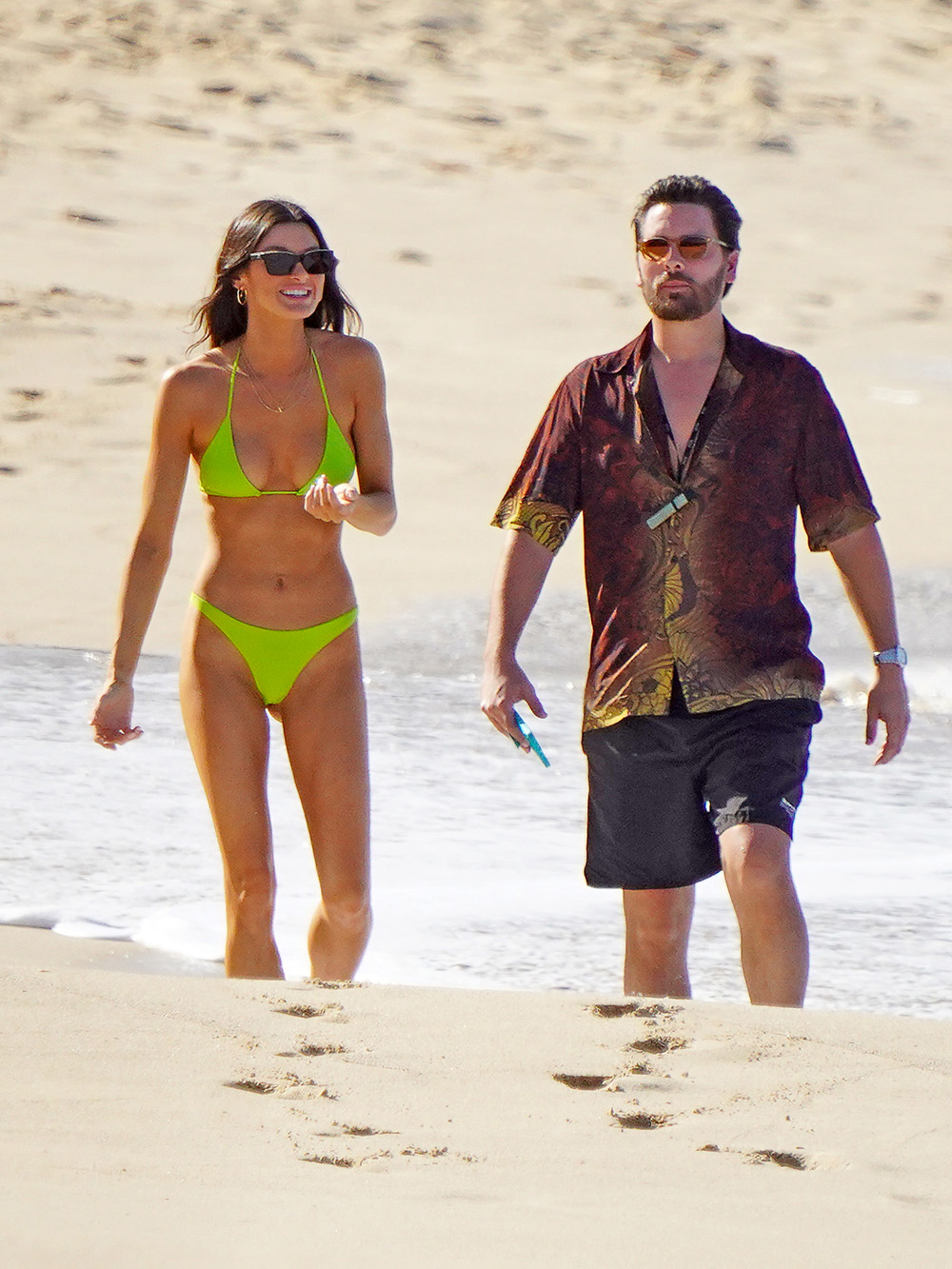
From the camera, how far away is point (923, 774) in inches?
262

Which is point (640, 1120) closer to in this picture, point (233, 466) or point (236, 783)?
point (236, 783)

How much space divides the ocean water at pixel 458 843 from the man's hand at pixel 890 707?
4.09ft

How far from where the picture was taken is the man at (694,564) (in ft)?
12.0

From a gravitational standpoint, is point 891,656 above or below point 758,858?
above

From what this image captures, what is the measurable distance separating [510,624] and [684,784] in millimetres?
439

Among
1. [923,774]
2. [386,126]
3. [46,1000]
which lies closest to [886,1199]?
[46,1000]

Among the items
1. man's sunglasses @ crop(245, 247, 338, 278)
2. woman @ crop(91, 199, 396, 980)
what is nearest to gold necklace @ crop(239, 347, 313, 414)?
woman @ crop(91, 199, 396, 980)

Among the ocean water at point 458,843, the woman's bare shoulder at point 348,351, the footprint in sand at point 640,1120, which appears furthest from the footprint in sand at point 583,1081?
the ocean water at point 458,843

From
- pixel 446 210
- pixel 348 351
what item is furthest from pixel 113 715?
pixel 446 210

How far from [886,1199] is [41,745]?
15.0 feet

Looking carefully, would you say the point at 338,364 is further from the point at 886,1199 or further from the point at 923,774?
the point at 923,774

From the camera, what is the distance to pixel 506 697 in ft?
12.1

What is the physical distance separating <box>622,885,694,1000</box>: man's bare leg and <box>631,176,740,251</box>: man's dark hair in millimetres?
1235

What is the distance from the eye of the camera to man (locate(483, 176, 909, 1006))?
365 cm
